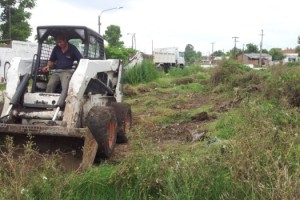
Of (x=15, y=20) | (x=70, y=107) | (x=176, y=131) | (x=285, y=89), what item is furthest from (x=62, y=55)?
(x=15, y=20)

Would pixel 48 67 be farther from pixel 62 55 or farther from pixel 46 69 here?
pixel 62 55

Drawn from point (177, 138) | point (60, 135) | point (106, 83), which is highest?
point (106, 83)

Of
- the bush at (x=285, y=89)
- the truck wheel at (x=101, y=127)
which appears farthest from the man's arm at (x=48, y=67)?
the bush at (x=285, y=89)

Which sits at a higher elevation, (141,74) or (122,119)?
(141,74)

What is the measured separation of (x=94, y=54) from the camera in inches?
339

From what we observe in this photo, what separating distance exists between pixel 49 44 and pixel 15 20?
1228 inches

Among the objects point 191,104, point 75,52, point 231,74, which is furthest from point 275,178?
point 231,74

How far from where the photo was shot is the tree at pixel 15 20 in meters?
36.9

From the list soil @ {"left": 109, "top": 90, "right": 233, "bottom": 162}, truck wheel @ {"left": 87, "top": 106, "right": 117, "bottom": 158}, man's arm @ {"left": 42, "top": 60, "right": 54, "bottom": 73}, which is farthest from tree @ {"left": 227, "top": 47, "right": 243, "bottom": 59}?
truck wheel @ {"left": 87, "top": 106, "right": 117, "bottom": 158}

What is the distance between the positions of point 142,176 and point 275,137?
185 cm

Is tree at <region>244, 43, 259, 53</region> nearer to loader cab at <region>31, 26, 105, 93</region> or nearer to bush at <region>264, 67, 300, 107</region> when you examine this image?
bush at <region>264, 67, 300, 107</region>

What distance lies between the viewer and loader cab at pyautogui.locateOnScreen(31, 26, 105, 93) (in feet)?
25.7

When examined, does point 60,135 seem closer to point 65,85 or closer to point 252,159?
point 65,85

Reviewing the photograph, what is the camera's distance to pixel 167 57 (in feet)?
144
